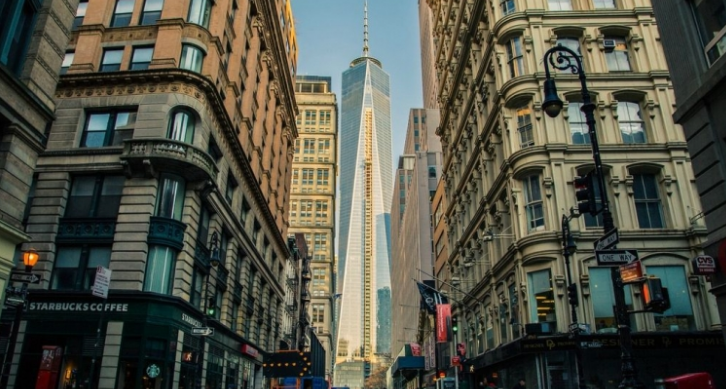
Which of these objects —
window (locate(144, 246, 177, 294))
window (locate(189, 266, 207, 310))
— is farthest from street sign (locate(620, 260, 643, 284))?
window (locate(189, 266, 207, 310))

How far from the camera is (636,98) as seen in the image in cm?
2964

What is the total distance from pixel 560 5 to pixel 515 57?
15.2 feet

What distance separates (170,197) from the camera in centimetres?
2798

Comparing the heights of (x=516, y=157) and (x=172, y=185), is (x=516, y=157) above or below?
above

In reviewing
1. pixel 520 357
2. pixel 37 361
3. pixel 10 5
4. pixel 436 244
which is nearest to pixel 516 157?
pixel 520 357

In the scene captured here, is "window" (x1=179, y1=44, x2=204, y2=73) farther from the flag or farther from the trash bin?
the trash bin

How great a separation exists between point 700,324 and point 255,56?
36.4 meters

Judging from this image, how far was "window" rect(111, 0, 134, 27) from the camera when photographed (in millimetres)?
32500

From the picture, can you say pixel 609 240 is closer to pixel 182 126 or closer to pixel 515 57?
pixel 515 57

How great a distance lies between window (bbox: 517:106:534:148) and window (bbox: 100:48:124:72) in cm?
2374

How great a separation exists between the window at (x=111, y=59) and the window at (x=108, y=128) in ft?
10.2

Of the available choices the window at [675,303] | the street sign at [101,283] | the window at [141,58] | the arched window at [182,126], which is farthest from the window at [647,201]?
the window at [141,58]

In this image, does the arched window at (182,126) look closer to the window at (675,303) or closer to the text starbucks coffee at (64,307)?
the text starbucks coffee at (64,307)

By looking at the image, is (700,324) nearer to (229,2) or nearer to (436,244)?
(229,2)
